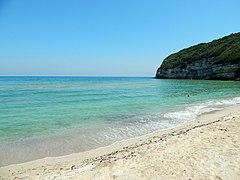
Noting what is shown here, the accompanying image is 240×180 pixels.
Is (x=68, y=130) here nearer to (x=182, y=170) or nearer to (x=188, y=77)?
(x=182, y=170)

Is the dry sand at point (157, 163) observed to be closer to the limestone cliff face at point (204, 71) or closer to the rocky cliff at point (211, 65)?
the limestone cliff face at point (204, 71)

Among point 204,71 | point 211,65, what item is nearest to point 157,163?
point 211,65

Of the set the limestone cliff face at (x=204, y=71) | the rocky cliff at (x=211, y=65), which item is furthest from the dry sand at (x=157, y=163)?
the rocky cliff at (x=211, y=65)

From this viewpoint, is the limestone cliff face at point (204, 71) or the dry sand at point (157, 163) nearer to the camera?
the dry sand at point (157, 163)

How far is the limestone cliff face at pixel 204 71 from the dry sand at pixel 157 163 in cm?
7358

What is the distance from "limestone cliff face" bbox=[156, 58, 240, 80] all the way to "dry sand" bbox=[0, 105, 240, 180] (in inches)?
2897

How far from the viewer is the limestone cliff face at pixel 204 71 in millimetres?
73750

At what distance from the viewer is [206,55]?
88750mm

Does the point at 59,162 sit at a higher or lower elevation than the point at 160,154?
lower

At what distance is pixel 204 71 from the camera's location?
285ft

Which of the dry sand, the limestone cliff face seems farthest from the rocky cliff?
the dry sand

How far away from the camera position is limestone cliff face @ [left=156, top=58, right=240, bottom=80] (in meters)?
73.8

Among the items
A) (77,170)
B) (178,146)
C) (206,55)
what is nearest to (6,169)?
(77,170)

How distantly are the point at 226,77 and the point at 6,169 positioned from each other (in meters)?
80.4
